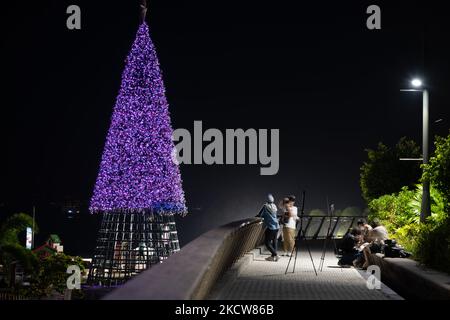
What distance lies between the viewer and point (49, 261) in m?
47.6

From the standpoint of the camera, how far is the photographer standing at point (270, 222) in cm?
2416

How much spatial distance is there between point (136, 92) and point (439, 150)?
26.0 meters

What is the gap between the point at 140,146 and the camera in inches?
1710

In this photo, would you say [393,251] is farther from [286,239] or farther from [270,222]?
[286,239]

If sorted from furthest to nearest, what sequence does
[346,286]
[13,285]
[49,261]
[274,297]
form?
[49,261]
[13,285]
[346,286]
[274,297]

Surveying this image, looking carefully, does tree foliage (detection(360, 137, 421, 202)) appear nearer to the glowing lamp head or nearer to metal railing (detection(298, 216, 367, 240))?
metal railing (detection(298, 216, 367, 240))

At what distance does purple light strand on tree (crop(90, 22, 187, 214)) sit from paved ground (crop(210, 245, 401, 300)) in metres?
20.3

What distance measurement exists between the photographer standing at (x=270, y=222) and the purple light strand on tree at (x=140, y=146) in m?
18.6

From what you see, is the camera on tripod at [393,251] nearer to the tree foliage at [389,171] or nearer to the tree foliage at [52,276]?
the tree foliage at [389,171]

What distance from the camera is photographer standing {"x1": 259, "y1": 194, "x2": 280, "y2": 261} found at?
24156mm

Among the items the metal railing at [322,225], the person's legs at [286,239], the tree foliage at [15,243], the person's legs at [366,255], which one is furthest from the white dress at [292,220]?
the tree foliage at [15,243]

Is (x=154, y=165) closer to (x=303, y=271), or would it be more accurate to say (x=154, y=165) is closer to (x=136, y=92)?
(x=136, y=92)

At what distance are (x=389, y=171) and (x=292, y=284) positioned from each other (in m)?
30.3
